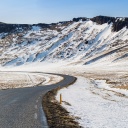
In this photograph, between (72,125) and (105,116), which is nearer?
(72,125)

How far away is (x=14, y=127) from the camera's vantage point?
16.5 m

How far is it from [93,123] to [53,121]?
8.13 ft

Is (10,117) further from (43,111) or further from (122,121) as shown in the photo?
(122,121)

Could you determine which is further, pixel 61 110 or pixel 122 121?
pixel 61 110

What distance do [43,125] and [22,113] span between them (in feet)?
15.7

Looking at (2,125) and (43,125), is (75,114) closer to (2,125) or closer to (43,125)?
(43,125)

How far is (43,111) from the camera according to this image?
922 inches

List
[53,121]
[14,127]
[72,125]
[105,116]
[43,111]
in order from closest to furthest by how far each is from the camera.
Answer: [14,127] → [72,125] → [53,121] → [105,116] → [43,111]

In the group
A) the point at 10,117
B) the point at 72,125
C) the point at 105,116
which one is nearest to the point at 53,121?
the point at 72,125

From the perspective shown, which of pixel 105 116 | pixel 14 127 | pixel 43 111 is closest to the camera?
pixel 14 127

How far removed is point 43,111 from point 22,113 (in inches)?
81.4

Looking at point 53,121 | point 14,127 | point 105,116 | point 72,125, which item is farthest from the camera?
point 105,116

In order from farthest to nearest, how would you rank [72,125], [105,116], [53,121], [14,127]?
[105,116], [53,121], [72,125], [14,127]

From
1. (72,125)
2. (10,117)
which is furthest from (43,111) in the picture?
(72,125)
